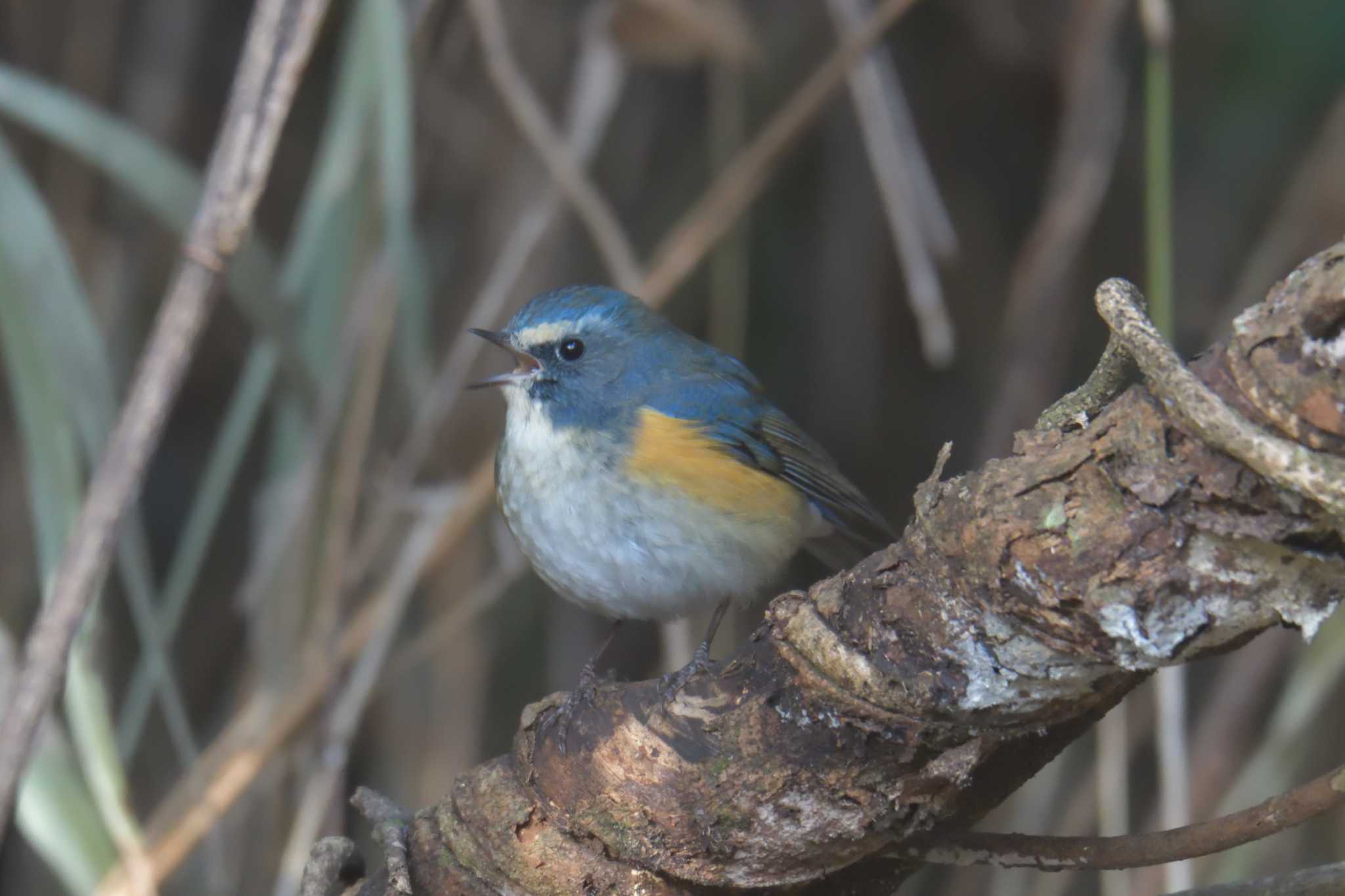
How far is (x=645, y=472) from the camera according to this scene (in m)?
2.56

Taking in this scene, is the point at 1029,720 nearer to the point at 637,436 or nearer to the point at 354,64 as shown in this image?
the point at 637,436

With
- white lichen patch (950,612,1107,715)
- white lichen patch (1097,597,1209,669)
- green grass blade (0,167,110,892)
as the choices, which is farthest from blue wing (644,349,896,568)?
white lichen patch (1097,597,1209,669)

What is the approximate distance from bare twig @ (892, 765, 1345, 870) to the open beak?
1.47 m

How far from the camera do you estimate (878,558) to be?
4.02 feet

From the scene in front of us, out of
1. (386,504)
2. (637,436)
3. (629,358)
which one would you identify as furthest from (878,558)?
(386,504)

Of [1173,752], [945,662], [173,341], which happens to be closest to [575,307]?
[173,341]

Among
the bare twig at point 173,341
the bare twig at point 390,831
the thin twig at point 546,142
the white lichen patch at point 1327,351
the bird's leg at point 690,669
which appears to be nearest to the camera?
the white lichen patch at point 1327,351

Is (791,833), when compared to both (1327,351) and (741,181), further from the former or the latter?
(741,181)

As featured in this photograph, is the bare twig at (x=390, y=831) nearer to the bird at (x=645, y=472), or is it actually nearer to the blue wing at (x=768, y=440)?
the bird at (x=645, y=472)

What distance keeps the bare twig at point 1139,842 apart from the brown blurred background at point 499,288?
144cm

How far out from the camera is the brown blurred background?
2719 millimetres

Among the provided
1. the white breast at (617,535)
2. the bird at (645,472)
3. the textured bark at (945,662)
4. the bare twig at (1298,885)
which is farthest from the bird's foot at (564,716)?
the white breast at (617,535)

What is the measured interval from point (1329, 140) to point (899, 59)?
1.26m

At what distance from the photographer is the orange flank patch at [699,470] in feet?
8.42
